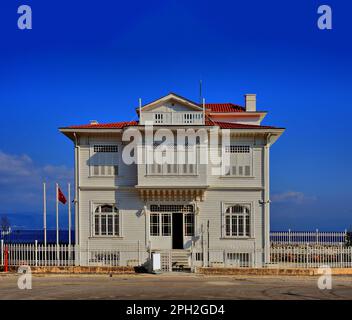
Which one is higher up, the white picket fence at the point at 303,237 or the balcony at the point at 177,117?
the balcony at the point at 177,117

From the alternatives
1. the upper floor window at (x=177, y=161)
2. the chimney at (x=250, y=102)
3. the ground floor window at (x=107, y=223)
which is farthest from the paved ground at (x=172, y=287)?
the chimney at (x=250, y=102)

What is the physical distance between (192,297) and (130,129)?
44.2 feet

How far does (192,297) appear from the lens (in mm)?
17547

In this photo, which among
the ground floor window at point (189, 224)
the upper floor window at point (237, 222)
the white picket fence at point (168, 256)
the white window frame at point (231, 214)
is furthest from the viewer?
the ground floor window at point (189, 224)

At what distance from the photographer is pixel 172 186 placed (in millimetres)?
29312

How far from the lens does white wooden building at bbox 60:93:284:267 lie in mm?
29531

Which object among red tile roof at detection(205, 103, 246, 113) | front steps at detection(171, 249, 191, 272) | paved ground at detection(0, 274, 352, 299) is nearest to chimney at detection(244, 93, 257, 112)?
red tile roof at detection(205, 103, 246, 113)

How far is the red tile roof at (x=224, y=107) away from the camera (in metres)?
38.6

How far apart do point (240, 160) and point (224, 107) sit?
32.9ft

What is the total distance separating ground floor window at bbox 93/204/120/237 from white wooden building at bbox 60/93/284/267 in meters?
0.05

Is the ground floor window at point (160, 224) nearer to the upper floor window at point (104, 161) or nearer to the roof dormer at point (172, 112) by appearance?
the upper floor window at point (104, 161)

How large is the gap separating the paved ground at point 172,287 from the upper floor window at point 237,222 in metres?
5.28

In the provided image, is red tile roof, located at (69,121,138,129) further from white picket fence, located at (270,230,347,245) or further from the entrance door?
white picket fence, located at (270,230,347,245)
